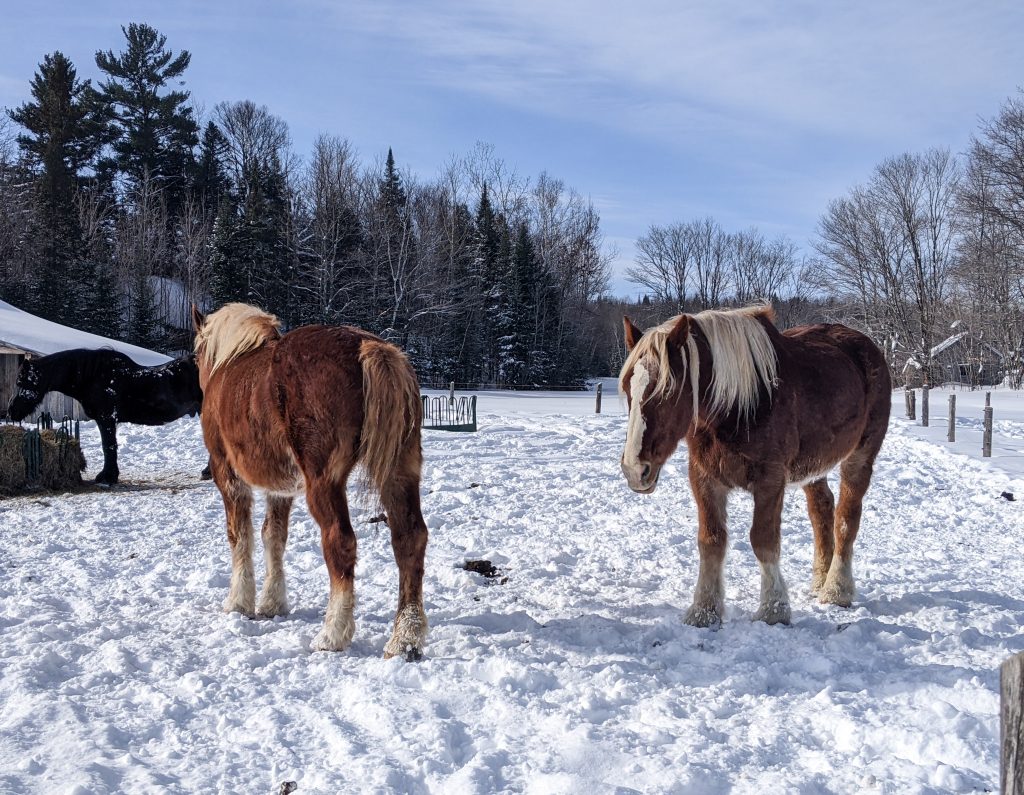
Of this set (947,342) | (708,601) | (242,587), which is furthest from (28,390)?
(947,342)

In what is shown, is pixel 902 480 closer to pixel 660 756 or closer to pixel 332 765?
pixel 660 756

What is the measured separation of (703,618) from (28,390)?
1041 centimetres

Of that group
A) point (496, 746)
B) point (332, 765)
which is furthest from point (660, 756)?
point (332, 765)

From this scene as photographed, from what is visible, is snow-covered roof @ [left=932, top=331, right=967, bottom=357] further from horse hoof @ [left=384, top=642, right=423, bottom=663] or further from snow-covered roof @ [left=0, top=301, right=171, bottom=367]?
horse hoof @ [left=384, top=642, right=423, bottom=663]

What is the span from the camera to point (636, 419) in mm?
4152

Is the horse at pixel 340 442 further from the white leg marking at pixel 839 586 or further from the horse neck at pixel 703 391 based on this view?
the white leg marking at pixel 839 586

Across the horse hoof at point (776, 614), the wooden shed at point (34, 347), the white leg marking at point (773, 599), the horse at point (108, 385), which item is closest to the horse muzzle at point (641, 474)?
the white leg marking at point (773, 599)

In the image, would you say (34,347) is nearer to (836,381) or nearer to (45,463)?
(45,463)

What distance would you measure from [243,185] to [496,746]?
5318cm

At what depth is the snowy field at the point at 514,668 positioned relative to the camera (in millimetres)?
2797

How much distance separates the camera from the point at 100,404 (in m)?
10.5

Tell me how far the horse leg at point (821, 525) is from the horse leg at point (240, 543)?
3.96m

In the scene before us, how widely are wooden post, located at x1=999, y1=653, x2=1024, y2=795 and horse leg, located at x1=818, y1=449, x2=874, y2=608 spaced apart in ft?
11.9

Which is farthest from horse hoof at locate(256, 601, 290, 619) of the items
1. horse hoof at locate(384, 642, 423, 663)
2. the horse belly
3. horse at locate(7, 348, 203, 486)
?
horse at locate(7, 348, 203, 486)
